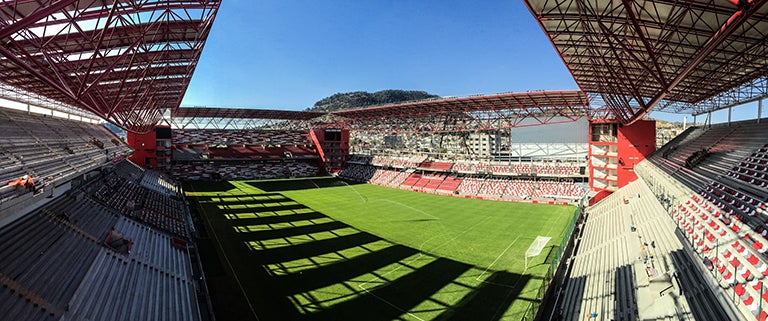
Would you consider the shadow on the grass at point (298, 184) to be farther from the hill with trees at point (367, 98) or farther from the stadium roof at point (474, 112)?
the hill with trees at point (367, 98)

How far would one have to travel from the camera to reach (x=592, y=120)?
33.2 meters

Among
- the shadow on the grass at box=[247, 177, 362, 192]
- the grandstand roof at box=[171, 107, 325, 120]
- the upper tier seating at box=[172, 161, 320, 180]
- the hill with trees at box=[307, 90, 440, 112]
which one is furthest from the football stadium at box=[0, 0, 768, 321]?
the hill with trees at box=[307, 90, 440, 112]

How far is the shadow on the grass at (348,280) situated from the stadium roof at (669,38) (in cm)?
1033

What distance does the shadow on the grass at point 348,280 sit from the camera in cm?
1223

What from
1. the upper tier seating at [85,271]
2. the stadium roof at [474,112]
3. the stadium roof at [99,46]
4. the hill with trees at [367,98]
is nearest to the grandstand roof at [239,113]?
the stadium roof at [474,112]

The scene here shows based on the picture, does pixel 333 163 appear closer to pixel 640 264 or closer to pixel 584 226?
pixel 584 226

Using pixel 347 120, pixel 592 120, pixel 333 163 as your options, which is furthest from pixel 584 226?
pixel 333 163

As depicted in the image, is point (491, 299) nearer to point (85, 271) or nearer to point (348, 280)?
point (348, 280)

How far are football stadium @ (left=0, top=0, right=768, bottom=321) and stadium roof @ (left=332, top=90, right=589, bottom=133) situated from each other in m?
0.48

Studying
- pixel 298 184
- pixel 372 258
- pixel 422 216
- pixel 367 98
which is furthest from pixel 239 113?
pixel 367 98

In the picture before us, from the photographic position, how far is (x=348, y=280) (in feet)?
48.4

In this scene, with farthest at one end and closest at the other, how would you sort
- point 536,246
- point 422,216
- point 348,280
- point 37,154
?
point 422,216 → point 536,246 → point 348,280 → point 37,154

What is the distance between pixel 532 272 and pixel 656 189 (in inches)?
400

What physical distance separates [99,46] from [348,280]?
1205cm
